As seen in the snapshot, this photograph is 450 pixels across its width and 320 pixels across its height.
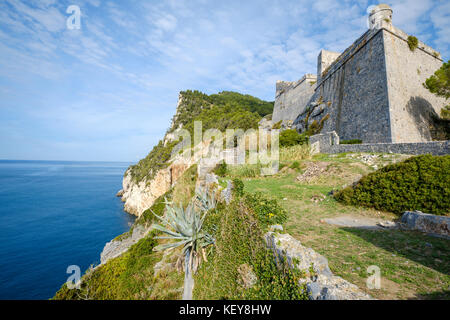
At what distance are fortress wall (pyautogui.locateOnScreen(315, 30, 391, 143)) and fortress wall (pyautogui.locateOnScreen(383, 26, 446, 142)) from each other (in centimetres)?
50

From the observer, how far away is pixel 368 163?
33.8 ft

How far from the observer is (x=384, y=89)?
13359 millimetres

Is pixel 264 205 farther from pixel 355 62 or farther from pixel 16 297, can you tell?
pixel 16 297

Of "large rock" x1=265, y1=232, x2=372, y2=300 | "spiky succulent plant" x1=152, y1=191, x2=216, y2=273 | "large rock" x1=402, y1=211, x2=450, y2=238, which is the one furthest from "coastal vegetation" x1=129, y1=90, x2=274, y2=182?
"large rock" x1=265, y1=232, x2=372, y2=300

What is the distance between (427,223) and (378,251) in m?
1.77

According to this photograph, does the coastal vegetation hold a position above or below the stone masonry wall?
above

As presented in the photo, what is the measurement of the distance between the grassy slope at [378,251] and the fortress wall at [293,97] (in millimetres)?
23813

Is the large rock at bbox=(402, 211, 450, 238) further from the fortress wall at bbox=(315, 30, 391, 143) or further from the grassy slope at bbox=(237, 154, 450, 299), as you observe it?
the fortress wall at bbox=(315, 30, 391, 143)

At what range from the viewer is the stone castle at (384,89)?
43.6 ft

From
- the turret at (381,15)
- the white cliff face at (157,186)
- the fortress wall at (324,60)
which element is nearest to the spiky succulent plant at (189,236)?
the white cliff face at (157,186)

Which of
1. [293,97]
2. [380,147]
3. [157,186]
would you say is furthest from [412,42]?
[157,186]

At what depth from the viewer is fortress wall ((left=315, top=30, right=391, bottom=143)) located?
1355 cm

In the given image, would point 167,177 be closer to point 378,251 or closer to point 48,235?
point 48,235

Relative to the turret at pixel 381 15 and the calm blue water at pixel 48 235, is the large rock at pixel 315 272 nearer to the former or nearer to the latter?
the calm blue water at pixel 48 235
